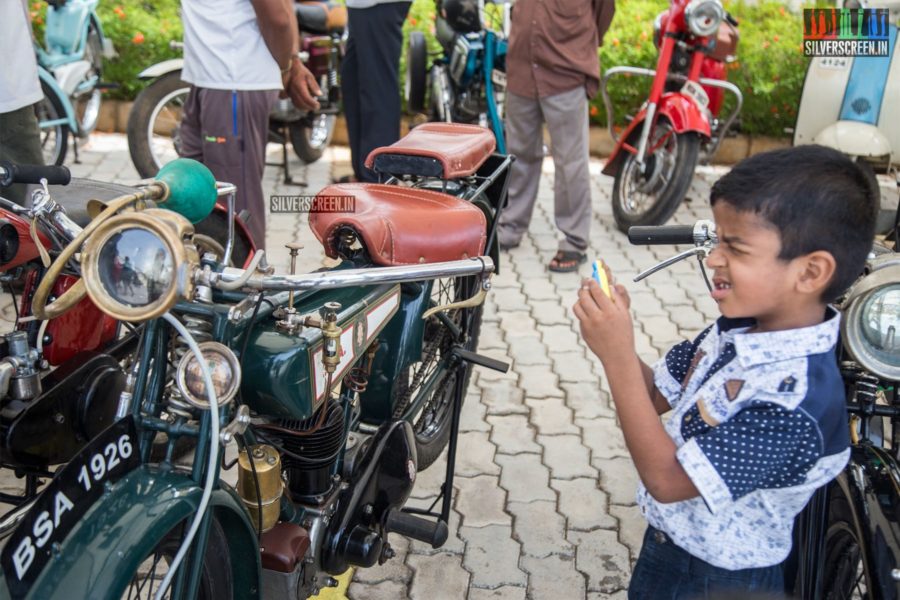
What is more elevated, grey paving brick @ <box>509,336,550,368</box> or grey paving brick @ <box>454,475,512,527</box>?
grey paving brick @ <box>454,475,512,527</box>

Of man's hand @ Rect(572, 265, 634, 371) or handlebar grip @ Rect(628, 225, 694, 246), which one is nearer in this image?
man's hand @ Rect(572, 265, 634, 371)

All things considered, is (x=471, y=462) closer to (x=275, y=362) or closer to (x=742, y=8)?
(x=275, y=362)

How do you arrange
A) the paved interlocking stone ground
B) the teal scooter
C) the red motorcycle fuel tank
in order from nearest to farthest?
the red motorcycle fuel tank
the paved interlocking stone ground
the teal scooter

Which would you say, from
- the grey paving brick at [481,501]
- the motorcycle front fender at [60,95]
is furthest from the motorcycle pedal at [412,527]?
the motorcycle front fender at [60,95]

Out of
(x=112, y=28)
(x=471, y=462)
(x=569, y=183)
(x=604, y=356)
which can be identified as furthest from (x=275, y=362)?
(x=112, y=28)

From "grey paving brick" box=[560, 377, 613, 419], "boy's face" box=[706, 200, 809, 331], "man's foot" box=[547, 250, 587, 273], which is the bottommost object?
"man's foot" box=[547, 250, 587, 273]

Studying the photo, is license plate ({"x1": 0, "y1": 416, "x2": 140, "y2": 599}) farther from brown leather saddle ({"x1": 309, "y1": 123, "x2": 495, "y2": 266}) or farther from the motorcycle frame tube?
the motorcycle frame tube

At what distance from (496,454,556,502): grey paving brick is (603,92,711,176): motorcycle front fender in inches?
104

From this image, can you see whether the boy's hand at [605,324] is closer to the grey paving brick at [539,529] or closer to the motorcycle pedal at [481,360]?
the motorcycle pedal at [481,360]

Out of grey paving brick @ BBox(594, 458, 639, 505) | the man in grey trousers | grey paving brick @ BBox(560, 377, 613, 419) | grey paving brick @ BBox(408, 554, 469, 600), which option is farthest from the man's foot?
grey paving brick @ BBox(408, 554, 469, 600)

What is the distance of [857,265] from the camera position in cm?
152

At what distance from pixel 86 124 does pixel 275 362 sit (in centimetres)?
510

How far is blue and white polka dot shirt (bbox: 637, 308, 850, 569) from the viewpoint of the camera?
148 centimetres

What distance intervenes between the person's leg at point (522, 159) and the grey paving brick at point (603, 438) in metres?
1.59
